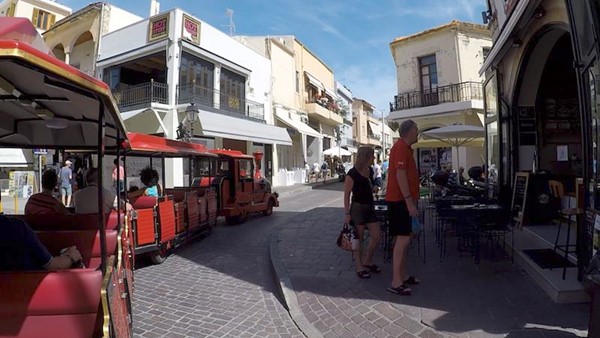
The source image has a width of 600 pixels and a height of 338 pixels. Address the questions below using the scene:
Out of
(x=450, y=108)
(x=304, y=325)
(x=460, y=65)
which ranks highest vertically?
(x=460, y=65)

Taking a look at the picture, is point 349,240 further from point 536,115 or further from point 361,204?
point 536,115

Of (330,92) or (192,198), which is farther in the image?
(330,92)

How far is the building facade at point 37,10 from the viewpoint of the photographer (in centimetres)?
2794

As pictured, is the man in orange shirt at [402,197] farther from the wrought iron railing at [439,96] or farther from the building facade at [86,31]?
the building facade at [86,31]

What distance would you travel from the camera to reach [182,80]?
657 inches

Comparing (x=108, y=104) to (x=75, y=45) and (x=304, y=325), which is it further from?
(x=75, y=45)

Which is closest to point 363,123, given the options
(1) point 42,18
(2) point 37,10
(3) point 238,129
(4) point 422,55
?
(4) point 422,55

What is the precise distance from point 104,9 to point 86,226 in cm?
1806

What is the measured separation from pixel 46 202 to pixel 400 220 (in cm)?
429

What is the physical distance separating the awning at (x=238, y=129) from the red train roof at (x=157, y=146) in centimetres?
749

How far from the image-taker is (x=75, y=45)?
2091 cm

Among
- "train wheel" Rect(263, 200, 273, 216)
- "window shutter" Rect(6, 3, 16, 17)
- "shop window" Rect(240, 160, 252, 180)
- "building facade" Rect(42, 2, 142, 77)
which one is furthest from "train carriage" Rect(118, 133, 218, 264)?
"window shutter" Rect(6, 3, 16, 17)

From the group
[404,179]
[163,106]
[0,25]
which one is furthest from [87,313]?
[163,106]

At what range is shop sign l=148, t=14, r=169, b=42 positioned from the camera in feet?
53.2
